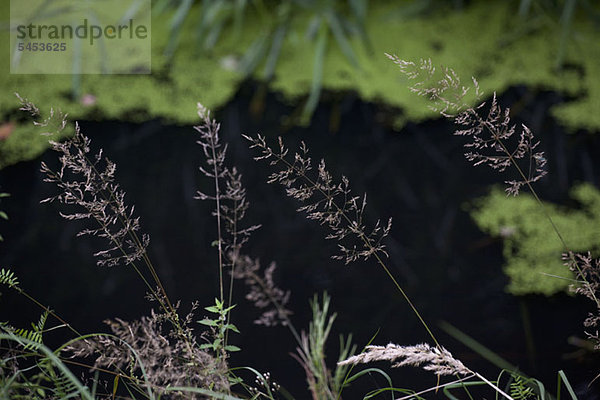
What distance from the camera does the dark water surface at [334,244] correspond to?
101 cm

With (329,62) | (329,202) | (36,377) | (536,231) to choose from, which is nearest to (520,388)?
(329,202)

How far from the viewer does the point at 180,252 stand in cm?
118

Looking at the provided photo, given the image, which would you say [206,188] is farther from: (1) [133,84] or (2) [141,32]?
(2) [141,32]

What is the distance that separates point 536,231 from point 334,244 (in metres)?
0.44

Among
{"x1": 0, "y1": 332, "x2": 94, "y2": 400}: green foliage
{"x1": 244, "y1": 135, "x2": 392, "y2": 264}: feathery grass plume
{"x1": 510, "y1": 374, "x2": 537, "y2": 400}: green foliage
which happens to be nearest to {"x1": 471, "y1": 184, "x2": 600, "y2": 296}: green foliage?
{"x1": 244, "y1": 135, "x2": 392, "y2": 264}: feathery grass plume

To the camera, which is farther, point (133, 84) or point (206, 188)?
point (133, 84)

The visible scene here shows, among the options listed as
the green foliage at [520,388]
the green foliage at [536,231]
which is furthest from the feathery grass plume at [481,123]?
the green foliage at [520,388]

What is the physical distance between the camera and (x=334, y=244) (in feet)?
3.93

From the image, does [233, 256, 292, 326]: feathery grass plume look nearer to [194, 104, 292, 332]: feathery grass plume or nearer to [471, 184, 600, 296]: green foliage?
[194, 104, 292, 332]: feathery grass plume

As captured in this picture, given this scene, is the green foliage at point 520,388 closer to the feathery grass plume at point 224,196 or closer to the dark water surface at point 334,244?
the dark water surface at point 334,244

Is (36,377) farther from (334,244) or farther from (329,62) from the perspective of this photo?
(329,62)

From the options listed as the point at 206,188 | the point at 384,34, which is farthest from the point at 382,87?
the point at 206,188

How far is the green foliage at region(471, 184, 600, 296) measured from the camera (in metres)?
1.11

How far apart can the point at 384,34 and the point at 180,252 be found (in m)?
0.95
